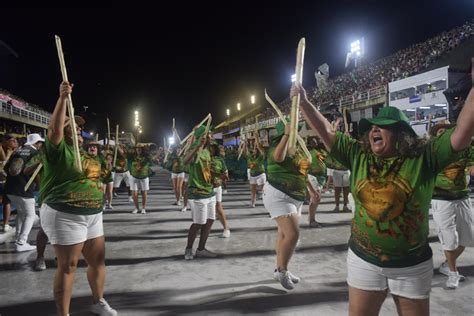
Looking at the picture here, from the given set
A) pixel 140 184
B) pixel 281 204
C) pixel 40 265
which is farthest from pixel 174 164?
pixel 281 204

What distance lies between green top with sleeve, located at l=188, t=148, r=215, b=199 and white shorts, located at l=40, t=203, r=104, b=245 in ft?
8.14

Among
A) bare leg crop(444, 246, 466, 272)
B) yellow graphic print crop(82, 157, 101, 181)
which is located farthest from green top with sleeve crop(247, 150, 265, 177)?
yellow graphic print crop(82, 157, 101, 181)

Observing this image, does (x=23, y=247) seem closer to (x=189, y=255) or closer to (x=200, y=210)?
(x=189, y=255)

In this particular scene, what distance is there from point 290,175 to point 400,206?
2596mm

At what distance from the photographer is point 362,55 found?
4894cm

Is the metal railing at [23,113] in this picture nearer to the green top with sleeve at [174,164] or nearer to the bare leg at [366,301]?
the green top with sleeve at [174,164]

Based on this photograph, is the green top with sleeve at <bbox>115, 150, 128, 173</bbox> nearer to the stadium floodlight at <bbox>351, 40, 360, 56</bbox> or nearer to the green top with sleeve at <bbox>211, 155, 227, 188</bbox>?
the green top with sleeve at <bbox>211, 155, 227, 188</bbox>

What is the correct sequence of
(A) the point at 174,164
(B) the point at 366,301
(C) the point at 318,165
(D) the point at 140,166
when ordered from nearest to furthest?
(B) the point at 366,301, (C) the point at 318,165, (D) the point at 140,166, (A) the point at 174,164

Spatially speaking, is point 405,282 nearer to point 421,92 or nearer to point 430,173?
point 430,173

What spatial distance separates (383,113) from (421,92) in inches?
1162

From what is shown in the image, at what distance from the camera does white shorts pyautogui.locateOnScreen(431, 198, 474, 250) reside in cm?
437

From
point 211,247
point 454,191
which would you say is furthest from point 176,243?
point 454,191

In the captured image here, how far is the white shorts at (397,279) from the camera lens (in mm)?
2225

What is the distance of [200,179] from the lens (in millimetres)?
5879
